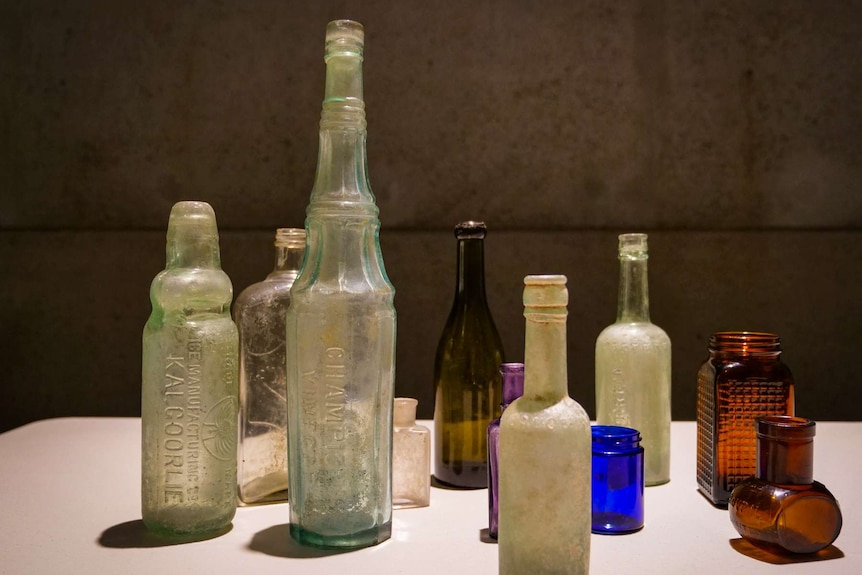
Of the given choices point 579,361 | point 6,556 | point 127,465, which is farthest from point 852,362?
point 6,556

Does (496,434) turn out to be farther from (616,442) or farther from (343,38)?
(343,38)

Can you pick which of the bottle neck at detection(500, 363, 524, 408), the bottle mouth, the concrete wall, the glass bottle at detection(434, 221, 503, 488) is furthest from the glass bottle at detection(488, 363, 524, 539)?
the concrete wall

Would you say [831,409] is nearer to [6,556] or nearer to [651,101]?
[651,101]

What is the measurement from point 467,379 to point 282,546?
386 millimetres

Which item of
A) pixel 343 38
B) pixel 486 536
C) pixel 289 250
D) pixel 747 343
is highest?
pixel 343 38

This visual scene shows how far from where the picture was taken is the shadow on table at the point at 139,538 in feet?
2.36

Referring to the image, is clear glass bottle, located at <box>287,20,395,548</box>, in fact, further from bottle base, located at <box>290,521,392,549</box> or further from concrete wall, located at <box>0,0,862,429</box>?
concrete wall, located at <box>0,0,862,429</box>

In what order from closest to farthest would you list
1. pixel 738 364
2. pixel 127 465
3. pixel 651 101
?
pixel 738 364, pixel 127 465, pixel 651 101

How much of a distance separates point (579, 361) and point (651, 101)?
2.09ft

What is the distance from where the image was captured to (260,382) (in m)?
0.85

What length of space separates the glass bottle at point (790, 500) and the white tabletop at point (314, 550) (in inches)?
0.8

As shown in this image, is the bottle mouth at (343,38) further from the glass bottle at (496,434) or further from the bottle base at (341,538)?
the bottle base at (341,538)

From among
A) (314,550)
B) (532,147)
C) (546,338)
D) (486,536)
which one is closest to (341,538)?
(314,550)

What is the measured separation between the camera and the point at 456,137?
168 cm
